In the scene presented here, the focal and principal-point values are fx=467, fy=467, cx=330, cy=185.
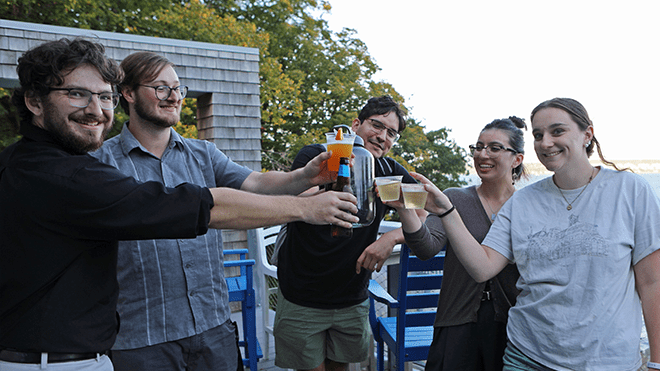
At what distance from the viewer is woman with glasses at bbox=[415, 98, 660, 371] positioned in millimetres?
1792

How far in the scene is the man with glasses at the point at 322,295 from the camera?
2545mm

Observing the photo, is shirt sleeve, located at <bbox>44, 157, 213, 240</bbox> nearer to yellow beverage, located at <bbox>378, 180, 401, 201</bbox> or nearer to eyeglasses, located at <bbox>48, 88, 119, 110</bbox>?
eyeglasses, located at <bbox>48, 88, 119, 110</bbox>

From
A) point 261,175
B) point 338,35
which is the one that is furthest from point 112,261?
point 338,35

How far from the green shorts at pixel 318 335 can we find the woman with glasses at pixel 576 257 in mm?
835

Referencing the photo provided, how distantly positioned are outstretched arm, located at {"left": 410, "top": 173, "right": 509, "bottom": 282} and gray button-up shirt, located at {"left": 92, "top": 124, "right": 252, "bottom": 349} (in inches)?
39.6

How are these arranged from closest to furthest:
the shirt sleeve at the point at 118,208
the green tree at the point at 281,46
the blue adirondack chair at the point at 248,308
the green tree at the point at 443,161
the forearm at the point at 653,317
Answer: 1. the shirt sleeve at the point at 118,208
2. the forearm at the point at 653,317
3. the blue adirondack chair at the point at 248,308
4. the green tree at the point at 281,46
5. the green tree at the point at 443,161

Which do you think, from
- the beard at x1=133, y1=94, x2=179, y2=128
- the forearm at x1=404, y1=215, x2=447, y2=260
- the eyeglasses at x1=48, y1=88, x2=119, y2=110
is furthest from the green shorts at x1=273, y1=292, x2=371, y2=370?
the eyeglasses at x1=48, y1=88, x2=119, y2=110

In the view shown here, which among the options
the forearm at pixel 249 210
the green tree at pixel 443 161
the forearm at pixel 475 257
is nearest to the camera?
the forearm at pixel 249 210

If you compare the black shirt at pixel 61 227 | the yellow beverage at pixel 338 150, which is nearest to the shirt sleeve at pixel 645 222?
the yellow beverage at pixel 338 150

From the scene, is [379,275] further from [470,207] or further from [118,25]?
[118,25]

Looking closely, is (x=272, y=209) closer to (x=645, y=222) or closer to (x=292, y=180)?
(x=292, y=180)

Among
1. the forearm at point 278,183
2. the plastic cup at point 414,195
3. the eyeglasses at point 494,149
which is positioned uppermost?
the eyeglasses at point 494,149

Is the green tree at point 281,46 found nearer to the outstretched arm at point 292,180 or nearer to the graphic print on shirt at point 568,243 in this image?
the outstretched arm at point 292,180

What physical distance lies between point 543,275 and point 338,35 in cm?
1783
